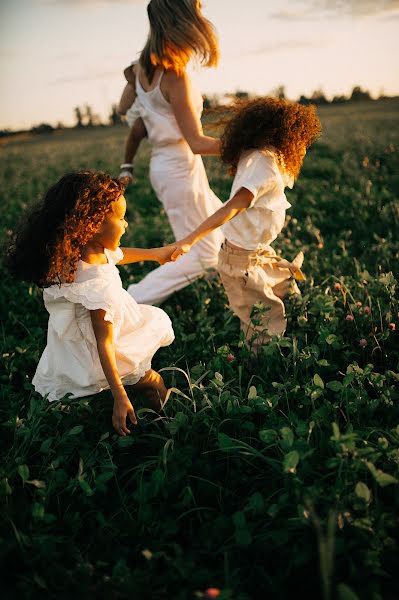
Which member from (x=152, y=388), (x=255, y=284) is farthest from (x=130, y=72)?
(x=152, y=388)

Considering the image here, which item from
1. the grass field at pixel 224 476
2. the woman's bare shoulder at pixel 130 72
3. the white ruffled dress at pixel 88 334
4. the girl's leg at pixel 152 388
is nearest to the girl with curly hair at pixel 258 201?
the grass field at pixel 224 476

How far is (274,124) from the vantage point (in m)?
2.57

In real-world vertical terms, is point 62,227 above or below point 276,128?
below

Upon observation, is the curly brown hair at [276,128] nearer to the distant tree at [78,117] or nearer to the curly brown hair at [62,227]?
the curly brown hair at [62,227]

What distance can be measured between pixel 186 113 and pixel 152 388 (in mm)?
2043

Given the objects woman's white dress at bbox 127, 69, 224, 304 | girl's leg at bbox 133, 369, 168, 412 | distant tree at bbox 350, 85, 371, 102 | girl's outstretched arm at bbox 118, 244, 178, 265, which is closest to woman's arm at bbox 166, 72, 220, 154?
woman's white dress at bbox 127, 69, 224, 304

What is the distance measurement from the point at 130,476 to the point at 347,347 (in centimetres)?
145

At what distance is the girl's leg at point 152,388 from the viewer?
2.47 m

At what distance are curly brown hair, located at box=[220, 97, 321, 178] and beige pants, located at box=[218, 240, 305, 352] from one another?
22.5 inches

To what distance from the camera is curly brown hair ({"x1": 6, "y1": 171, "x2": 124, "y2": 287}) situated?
209cm

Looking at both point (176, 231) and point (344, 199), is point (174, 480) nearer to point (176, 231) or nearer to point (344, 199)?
point (176, 231)

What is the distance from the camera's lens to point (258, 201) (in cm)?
271

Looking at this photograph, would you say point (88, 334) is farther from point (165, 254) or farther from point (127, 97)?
point (127, 97)

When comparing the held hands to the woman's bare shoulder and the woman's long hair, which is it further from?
the woman's bare shoulder
